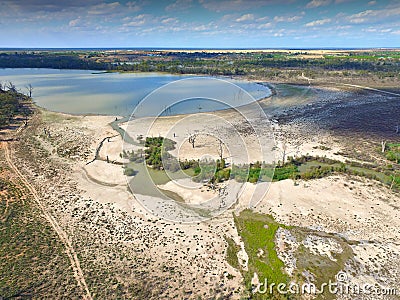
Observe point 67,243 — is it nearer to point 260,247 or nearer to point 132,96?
point 260,247

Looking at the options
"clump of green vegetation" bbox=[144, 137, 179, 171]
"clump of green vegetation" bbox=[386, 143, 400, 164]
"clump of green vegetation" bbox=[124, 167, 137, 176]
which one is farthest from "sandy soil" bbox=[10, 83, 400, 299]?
"clump of green vegetation" bbox=[386, 143, 400, 164]

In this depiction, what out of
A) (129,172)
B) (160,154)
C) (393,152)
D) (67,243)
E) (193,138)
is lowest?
(67,243)

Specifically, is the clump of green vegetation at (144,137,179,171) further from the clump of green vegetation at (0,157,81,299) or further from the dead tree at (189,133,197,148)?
the clump of green vegetation at (0,157,81,299)

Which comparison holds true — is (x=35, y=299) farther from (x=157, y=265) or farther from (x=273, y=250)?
(x=273, y=250)

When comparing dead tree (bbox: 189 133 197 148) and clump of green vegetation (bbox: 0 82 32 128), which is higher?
clump of green vegetation (bbox: 0 82 32 128)

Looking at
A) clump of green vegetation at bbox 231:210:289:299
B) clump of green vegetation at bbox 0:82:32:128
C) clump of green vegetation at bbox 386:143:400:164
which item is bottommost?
clump of green vegetation at bbox 231:210:289:299

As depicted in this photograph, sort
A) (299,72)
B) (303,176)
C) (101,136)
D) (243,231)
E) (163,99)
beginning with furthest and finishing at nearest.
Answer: (299,72)
(163,99)
(101,136)
(303,176)
(243,231)

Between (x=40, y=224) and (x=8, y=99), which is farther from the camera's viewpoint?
(x=8, y=99)

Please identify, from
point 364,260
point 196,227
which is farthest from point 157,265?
point 364,260

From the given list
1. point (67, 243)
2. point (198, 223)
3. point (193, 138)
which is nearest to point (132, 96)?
point (193, 138)
